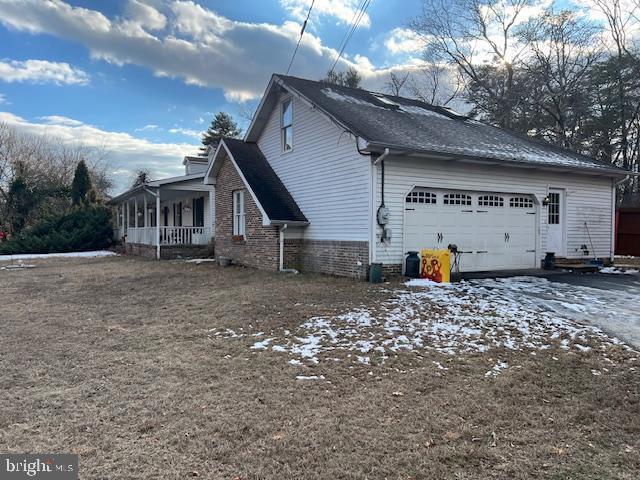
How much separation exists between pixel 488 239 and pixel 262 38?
38.3ft

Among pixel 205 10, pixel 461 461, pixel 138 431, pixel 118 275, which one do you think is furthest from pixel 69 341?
pixel 205 10

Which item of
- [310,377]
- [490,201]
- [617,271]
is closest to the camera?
[310,377]

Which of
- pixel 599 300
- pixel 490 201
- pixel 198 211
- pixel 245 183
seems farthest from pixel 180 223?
pixel 599 300

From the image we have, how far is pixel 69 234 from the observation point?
81.3 feet

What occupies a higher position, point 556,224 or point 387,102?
point 387,102

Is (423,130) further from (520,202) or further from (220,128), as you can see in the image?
(220,128)

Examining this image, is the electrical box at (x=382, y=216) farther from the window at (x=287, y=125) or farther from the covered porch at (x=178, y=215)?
the covered porch at (x=178, y=215)

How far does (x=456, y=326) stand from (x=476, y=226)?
6.43m

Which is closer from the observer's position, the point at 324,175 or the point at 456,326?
the point at 456,326

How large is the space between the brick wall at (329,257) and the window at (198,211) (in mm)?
9667

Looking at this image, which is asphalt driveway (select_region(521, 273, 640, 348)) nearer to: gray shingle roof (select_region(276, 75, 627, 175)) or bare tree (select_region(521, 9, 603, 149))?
gray shingle roof (select_region(276, 75, 627, 175))

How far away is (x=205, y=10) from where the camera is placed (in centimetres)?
1469

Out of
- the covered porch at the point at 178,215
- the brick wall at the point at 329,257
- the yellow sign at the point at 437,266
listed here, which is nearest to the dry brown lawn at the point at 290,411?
the brick wall at the point at 329,257

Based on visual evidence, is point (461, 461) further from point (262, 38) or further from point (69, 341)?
point (262, 38)
